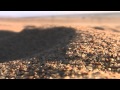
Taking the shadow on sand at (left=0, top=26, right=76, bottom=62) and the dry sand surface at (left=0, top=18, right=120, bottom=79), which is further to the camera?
the shadow on sand at (left=0, top=26, right=76, bottom=62)

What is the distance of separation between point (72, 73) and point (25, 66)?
4.30 ft

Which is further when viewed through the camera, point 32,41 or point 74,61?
point 32,41

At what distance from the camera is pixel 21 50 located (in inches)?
350

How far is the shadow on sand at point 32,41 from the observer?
334 inches

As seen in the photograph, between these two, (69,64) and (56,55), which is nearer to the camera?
(69,64)

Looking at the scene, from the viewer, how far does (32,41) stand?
9.80 meters

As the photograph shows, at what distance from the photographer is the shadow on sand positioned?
849 centimetres

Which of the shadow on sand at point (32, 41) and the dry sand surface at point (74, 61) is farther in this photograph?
the shadow on sand at point (32, 41)
